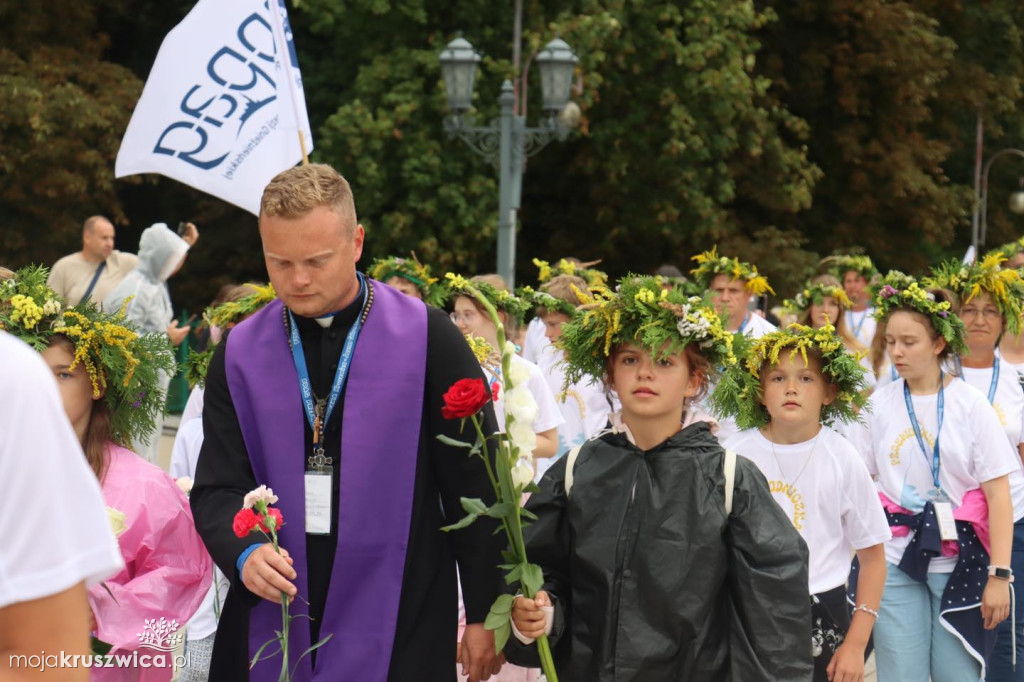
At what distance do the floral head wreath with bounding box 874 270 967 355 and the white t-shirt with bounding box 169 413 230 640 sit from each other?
3.32 meters

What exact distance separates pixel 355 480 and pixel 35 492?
1970 millimetres

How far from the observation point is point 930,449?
20.7ft

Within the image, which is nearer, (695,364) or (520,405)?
(520,405)

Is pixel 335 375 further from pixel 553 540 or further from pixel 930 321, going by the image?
pixel 930 321

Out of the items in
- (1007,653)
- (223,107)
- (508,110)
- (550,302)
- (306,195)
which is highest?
(508,110)

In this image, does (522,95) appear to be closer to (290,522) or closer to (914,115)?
(914,115)

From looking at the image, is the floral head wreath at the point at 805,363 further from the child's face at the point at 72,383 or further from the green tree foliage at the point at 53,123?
the green tree foliage at the point at 53,123

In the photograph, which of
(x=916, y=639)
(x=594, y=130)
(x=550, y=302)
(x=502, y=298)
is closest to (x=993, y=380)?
(x=916, y=639)

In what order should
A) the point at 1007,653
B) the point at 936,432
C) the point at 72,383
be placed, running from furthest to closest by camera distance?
the point at 1007,653
the point at 936,432
the point at 72,383

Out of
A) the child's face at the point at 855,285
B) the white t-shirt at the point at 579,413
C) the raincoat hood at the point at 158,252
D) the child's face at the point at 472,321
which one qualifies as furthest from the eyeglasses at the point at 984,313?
the raincoat hood at the point at 158,252

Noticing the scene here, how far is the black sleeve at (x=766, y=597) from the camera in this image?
390 cm

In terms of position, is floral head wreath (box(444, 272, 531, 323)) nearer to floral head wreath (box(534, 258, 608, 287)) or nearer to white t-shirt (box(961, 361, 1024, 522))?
floral head wreath (box(534, 258, 608, 287))

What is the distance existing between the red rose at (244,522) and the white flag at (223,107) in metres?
4.37

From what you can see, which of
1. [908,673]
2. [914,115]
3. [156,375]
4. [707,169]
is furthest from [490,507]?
[914,115]
